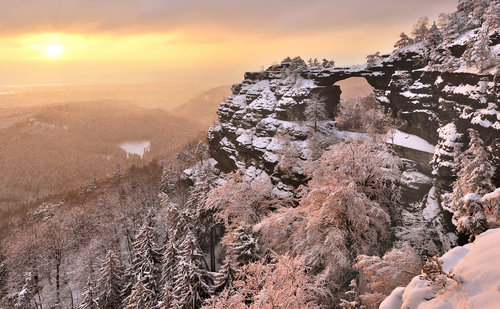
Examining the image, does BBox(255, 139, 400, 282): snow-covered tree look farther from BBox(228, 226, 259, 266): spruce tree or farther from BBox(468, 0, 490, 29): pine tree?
BBox(468, 0, 490, 29): pine tree

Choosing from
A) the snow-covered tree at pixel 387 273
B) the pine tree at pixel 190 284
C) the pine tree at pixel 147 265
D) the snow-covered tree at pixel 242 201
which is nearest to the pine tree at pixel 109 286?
the pine tree at pixel 147 265

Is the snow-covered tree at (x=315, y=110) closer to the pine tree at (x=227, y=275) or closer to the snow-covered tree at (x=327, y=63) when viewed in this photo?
the snow-covered tree at (x=327, y=63)

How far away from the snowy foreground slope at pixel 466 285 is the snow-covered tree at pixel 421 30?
120ft

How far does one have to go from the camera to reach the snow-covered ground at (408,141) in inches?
1033

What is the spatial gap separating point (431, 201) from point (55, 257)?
48117 mm

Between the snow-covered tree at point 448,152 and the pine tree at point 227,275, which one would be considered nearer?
the pine tree at point 227,275

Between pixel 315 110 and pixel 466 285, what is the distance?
35402 millimetres

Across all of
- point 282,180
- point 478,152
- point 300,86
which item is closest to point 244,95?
point 300,86

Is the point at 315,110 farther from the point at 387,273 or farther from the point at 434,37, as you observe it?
the point at 387,273

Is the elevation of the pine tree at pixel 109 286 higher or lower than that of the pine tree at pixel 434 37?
lower

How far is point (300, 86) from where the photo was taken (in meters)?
44.5

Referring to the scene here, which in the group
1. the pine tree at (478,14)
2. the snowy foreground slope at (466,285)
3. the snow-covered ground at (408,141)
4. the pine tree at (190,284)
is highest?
the pine tree at (478,14)

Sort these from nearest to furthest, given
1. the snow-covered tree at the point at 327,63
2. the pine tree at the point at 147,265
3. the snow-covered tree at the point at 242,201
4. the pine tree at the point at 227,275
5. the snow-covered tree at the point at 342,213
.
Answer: the snow-covered tree at the point at 342,213 → the pine tree at the point at 227,275 → the snow-covered tree at the point at 242,201 → the pine tree at the point at 147,265 → the snow-covered tree at the point at 327,63

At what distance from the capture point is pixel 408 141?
28125 mm
